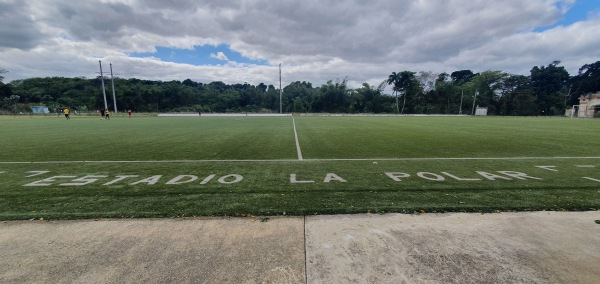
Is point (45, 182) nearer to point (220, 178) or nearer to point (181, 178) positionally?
point (181, 178)

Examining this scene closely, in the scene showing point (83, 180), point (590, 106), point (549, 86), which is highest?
point (549, 86)

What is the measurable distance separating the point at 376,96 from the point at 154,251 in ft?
281

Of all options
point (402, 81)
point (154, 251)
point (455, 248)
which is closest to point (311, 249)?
point (455, 248)

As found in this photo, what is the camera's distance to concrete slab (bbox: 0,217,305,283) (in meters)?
2.54

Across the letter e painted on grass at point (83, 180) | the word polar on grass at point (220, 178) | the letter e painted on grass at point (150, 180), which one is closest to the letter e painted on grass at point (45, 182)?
the word polar on grass at point (220, 178)

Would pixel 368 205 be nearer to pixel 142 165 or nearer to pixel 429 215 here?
pixel 429 215

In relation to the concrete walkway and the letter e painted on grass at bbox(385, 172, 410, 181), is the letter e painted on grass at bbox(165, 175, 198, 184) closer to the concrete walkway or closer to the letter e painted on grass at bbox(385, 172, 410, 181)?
the concrete walkway

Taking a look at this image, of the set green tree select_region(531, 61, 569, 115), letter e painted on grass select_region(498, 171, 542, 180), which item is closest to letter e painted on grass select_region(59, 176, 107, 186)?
letter e painted on grass select_region(498, 171, 542, 180)

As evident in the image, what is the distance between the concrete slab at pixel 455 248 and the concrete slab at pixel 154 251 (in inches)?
13.0

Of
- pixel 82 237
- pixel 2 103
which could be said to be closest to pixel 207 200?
pixel 82 237

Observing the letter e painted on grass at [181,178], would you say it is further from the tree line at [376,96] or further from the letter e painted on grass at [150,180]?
the tree line at [376,96]

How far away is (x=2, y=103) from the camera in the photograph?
7644 centimetres

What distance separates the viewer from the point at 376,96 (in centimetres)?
8412

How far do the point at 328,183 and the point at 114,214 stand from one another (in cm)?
345
